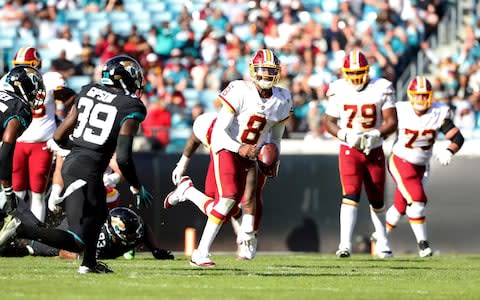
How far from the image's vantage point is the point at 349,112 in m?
12.2

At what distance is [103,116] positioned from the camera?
852 centimetres

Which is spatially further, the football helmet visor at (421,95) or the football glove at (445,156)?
the football helmet visor at (421,95)

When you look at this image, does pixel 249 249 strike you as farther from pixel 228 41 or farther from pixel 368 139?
pixel 228 41

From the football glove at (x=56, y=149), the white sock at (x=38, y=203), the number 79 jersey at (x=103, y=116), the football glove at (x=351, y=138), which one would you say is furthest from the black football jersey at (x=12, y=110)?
the football glove at (x=351, y=138)

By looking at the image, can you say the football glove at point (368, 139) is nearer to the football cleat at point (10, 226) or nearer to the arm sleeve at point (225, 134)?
the arm sleeve at point (225, 134)

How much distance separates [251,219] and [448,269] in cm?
177

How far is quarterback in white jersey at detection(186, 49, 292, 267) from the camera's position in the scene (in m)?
9.52

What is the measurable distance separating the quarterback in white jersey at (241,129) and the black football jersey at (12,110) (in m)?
1.72

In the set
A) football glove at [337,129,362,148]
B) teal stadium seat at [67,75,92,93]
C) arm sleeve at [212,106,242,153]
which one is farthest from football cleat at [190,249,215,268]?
teal stadium seat at [67,75,92,93]

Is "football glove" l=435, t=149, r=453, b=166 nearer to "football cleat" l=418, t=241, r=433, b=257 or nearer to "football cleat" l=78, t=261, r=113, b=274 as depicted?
"football cleat" l=418, t=241, r=433, b=257

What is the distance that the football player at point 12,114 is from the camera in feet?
28.0

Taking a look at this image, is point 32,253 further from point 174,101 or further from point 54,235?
point 174,101

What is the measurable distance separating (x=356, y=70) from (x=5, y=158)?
4.67 metres

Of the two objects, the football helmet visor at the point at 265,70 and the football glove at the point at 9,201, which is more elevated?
the football helmet visor at the point at 265,70
